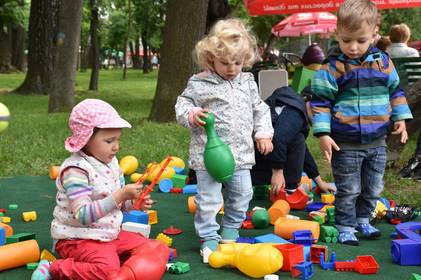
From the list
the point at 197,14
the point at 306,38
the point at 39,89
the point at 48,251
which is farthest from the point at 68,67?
the point at 306,38

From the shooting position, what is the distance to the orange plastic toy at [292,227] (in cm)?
365

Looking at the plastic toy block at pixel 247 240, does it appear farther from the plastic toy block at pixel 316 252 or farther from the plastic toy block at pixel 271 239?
the plastic toy block at pixel 316 252

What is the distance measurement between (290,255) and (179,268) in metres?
0.58

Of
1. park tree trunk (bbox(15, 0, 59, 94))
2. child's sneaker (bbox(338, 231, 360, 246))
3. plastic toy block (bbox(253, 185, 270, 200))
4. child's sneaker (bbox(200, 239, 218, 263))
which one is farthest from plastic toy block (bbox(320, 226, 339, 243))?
park tree trunk (bbox(15, 0, 59, 94))

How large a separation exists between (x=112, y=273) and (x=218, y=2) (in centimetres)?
978

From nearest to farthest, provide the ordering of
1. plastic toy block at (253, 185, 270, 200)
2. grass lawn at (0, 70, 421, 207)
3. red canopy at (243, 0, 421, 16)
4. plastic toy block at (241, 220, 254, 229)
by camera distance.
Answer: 1. plastic toy block at (241, 220, 254, 229)
2. plastic toy block at (253, 185, 270, 200)
3. grass lawn at (0, 70, 421, 207)
4. red canopy at (243, 0, 421, 16)

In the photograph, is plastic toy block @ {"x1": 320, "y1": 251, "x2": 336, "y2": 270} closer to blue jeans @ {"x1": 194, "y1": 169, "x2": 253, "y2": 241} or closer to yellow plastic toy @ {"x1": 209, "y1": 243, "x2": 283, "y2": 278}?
yellow plastic toy @ {"x1": 209, "y1": 243, "x2": 283, "y2": 278}

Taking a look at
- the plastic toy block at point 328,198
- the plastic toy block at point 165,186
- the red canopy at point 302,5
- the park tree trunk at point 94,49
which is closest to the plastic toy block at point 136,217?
the plastic toy block at point 165,186

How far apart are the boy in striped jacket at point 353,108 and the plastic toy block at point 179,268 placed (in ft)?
3.56

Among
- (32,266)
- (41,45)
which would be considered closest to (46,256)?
(32,266)

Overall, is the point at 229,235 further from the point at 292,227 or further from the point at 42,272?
the point at 42,272

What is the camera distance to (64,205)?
301 centimetres

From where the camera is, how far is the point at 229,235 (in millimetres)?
3586

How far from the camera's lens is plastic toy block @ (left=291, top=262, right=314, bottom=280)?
300 cm
